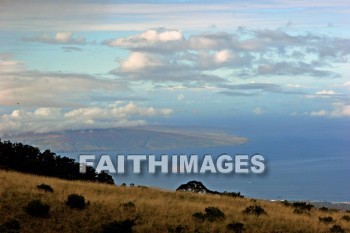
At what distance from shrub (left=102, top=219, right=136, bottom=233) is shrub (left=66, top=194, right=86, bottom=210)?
2.90 meters

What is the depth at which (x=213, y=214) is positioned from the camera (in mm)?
34500

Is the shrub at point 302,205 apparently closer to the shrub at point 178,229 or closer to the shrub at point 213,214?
the shrub at point 213,214

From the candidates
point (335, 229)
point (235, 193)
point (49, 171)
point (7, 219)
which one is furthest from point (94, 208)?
point (49, 171)

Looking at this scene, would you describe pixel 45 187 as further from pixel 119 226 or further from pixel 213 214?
pixel 213 214

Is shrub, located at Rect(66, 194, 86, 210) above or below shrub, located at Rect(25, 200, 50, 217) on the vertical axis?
above

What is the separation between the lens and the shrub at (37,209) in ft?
107

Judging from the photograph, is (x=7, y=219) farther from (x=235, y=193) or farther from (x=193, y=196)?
(x=235, y=193)

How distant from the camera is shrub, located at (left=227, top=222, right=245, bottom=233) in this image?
32375 millimetres

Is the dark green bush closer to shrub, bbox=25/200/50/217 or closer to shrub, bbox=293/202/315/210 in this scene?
shrub, bbox=25/200/50/217

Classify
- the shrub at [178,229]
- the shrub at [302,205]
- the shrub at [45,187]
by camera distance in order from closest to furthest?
the shrub at [178,229] < the shrub at [45,187] < the shrub at [302,205]

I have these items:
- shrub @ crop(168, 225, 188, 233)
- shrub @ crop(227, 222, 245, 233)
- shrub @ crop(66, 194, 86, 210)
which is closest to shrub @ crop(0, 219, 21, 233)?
shrub @ crop(66, 194, 86, 210)

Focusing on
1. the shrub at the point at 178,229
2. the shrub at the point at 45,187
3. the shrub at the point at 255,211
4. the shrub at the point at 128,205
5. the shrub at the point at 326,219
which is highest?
the shrub at the point at 45,187

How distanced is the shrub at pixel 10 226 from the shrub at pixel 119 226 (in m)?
4.18

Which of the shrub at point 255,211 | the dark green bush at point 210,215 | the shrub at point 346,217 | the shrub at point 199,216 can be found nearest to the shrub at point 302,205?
the shrub at point 346,217
